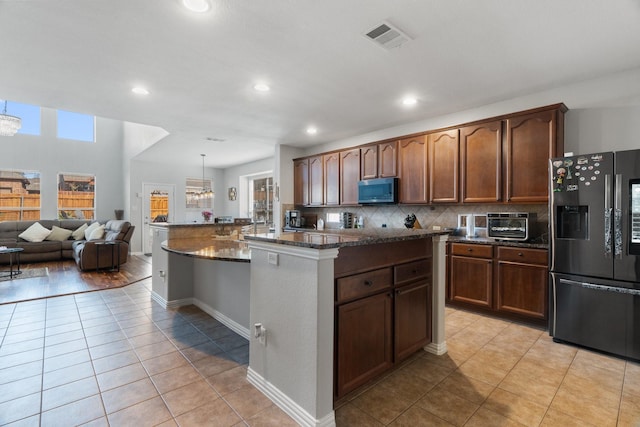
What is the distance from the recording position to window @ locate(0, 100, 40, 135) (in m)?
7.72

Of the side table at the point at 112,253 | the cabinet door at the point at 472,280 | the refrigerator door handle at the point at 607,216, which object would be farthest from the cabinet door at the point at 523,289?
the side table at the point at 112,253

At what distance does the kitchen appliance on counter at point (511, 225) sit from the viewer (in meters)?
3.31

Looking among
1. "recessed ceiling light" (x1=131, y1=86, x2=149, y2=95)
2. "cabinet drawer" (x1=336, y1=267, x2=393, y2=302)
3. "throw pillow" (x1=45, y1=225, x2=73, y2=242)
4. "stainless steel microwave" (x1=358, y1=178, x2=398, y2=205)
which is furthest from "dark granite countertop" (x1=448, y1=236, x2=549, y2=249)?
"throw pillow" (x1=45, y1=225, x2=73, y2=242)

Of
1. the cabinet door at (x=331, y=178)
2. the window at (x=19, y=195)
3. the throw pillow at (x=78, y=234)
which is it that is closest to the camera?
the cabinet door at (x=331, y=178)

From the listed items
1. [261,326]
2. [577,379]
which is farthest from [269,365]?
[577,379]

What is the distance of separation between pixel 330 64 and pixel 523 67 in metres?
Result: 1.73

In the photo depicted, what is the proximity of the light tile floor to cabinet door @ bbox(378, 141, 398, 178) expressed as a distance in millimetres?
2305

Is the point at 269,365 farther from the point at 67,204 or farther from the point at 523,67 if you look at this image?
the point at 67,204

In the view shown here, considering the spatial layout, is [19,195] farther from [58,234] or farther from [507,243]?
[507,243]

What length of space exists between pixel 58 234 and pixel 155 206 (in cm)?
218

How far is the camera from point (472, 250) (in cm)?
356

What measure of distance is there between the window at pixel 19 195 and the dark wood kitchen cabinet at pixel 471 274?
32.1 feet

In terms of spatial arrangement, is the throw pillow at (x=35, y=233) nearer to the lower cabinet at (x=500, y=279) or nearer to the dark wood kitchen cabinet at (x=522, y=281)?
the lower cabinet at (x=500, y=279)

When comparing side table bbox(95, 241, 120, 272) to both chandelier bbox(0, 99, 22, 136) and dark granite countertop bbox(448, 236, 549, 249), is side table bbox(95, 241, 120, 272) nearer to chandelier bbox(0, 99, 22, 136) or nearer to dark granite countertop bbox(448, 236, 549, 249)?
chandelier bbox(0, 99, 22, 136)
